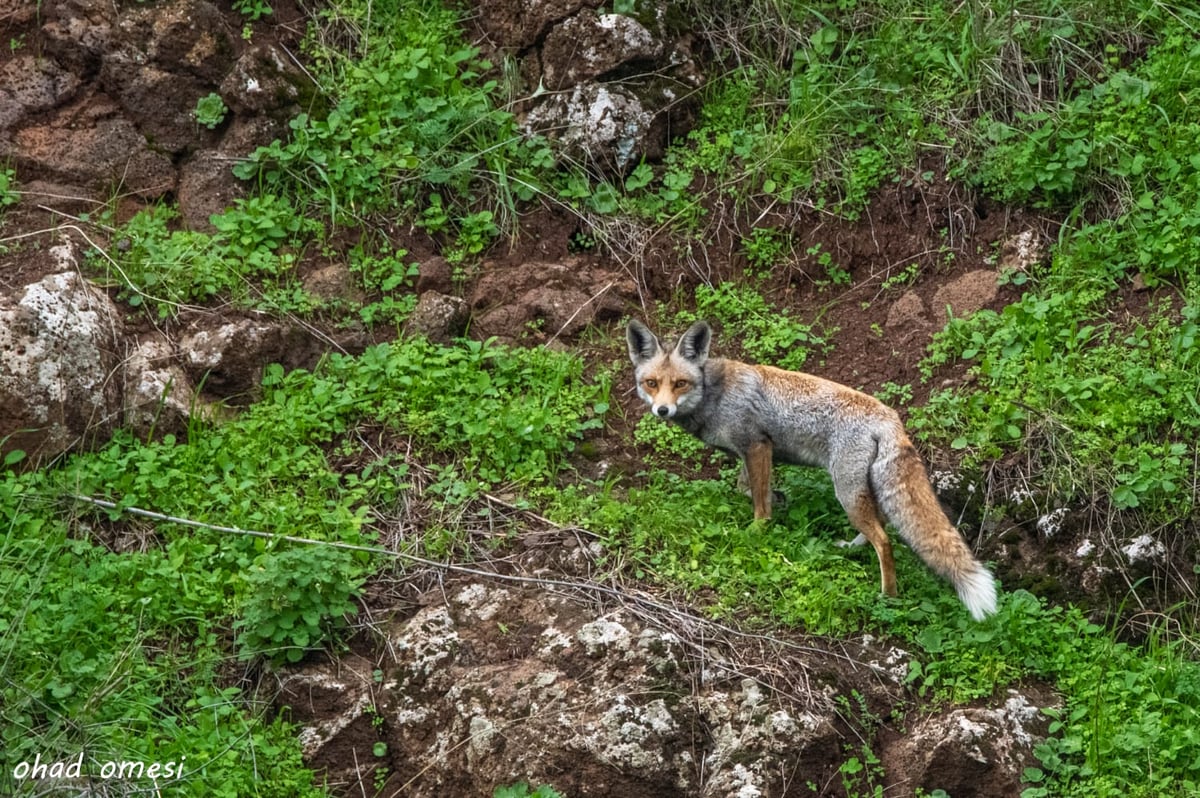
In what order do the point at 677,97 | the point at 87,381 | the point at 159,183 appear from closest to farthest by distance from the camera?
the point at 87,381
the point at 159,183
the point at 677,97

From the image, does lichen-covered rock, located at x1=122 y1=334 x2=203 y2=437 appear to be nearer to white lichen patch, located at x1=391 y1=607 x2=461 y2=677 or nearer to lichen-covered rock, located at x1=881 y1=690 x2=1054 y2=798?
white lichen patch, located at x1=391 y1=607 x2=461 y2=677

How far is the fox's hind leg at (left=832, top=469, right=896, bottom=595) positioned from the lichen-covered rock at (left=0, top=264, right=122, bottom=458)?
4.39 m

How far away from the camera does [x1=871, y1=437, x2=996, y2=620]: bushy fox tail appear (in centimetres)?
636

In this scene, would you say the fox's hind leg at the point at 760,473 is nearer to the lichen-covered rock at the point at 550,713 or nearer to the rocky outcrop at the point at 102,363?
the lichen-covered rock at the point at 550,713

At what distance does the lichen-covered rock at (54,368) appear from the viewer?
7090 mm

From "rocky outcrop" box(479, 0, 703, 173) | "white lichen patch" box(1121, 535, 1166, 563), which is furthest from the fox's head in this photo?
"white lichen patch" box(1121, 535, 1166, 563)

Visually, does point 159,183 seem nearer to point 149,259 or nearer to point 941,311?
point 149,259

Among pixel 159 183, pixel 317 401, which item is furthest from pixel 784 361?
pixel 159 183

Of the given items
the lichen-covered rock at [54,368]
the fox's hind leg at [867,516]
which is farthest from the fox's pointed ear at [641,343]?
the lichen-covered rock at [54,368]

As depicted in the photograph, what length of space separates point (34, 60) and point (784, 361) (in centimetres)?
583

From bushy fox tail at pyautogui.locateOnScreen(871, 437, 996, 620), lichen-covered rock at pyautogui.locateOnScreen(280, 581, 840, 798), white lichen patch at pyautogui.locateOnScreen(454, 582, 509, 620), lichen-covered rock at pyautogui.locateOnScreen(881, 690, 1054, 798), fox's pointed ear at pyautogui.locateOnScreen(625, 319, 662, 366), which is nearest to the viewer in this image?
lichen-covered rock at pyautogui.locateOnScreen(280, 581, 840, 798)

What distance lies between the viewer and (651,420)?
8.12 meters

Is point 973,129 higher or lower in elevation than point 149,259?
higher

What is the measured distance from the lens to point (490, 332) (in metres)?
8.62
